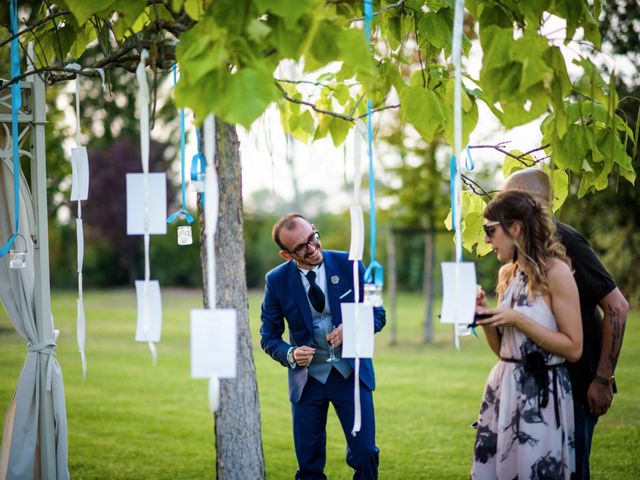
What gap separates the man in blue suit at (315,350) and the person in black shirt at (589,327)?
1.09 metres

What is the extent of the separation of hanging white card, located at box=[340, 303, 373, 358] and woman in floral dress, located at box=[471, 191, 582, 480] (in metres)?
0.45

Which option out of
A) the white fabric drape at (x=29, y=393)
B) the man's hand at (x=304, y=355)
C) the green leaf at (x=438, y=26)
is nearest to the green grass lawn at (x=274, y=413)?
the white fabric drape at (x=29, y=393)

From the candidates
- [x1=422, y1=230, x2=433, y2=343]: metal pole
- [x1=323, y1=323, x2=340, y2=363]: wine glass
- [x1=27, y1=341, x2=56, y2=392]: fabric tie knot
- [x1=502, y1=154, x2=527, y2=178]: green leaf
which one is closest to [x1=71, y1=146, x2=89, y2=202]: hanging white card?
[x1=27, y1=341, x2=56, y2=392]: fabric tie knot

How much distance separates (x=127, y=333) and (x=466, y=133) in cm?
1304

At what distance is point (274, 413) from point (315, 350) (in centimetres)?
377

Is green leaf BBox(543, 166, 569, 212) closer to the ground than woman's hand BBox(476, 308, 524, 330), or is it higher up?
higher up

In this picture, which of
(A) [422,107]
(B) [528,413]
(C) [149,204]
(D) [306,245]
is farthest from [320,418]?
(A) [422,107]

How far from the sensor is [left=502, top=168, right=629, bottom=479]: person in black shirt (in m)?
3.04

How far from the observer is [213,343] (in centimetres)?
210

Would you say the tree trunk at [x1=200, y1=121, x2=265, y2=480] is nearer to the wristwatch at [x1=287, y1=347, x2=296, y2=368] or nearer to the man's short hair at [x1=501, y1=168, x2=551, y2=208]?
the wristwatch at [x1=287, y1=347, x2=296, y2=368]

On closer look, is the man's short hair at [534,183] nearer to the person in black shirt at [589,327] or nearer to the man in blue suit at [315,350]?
the person in black shirt at [589,327]

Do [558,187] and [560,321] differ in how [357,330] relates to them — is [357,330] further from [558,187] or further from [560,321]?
[558,187]

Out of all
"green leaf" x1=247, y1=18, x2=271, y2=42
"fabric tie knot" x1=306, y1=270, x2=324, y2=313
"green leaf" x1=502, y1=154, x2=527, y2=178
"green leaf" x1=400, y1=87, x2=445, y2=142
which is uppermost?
"green leaf" x1=247, y1=18, x2=271, y2=42

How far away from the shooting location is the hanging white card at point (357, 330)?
8.22ft
